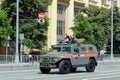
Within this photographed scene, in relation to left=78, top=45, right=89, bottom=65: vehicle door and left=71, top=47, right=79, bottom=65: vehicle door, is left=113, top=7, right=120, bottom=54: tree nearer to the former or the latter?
left=78, top=45, right=89, bottom=65: vehicle door

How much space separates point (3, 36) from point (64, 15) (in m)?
27.4

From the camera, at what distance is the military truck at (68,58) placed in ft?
85.3

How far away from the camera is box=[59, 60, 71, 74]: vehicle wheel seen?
25.9 m

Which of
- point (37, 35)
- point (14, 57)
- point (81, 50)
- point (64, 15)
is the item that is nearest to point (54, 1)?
point (64, 15)

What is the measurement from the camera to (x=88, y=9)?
232ft

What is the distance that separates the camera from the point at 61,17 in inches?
2783

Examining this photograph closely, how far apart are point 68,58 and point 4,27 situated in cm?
2196

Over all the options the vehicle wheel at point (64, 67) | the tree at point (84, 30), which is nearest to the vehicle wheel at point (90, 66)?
the vehicle wheel at point (64, 67)

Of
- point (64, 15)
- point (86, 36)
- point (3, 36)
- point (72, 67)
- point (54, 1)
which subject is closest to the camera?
point (72, 67)

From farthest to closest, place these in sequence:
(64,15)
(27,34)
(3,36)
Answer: (64,15) → (27,34) → (3,36)

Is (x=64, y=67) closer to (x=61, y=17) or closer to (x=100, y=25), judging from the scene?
(x=100, y=25)

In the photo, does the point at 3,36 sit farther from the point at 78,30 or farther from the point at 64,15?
the point at 64,15

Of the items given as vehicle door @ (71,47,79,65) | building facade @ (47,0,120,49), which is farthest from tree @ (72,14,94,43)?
vehicle door @ (71,47,79,65)

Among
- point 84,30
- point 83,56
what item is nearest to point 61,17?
point 84,30
